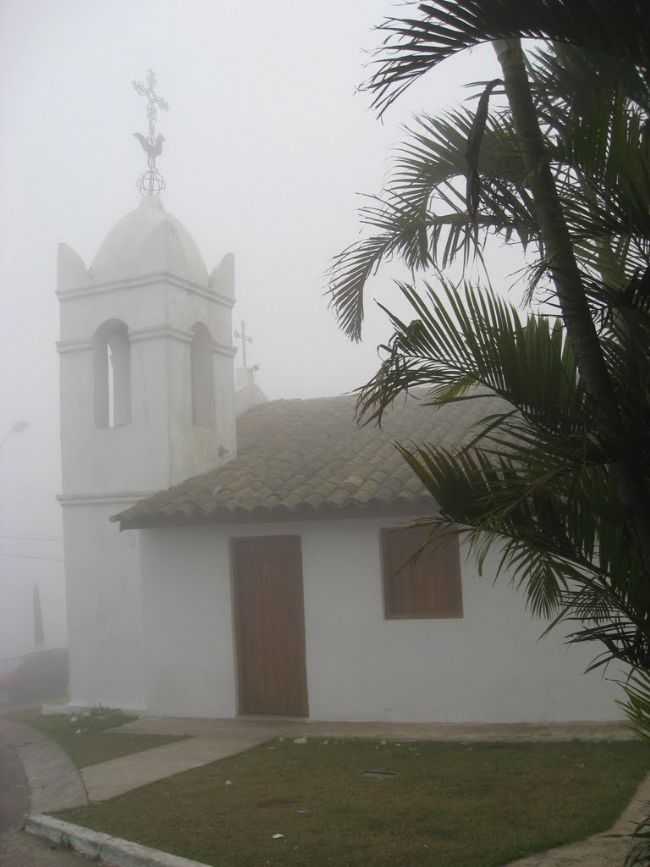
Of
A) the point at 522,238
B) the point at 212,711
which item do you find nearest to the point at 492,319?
the point at 522,238

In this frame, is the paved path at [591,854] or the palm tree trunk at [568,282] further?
the paved path at [591,854]

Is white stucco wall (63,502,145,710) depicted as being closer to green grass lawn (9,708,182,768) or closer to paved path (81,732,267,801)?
green grass lawn (9,708,182,768)

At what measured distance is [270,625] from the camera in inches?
475

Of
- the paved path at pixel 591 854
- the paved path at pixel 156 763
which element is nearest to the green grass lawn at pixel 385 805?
the paved path at pixel 591 854

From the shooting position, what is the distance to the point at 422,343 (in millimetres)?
3945

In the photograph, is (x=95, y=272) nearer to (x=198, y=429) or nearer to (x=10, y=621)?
(x=198, y=429)

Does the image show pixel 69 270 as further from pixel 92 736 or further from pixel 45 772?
pixel 45 772

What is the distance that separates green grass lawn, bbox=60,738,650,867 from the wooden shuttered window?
6.25ft

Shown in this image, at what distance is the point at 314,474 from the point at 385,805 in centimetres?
563

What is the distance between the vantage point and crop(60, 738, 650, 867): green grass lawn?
19.9 ft

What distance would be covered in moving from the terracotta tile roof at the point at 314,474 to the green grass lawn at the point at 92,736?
2.54m

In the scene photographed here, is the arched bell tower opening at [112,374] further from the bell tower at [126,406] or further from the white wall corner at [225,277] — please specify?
the white wall corner at [225,277]

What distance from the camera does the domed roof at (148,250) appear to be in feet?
45.1

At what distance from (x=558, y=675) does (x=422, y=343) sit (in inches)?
294
